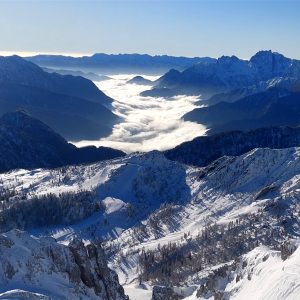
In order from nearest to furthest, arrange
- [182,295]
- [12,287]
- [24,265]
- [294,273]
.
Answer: [12,287]
[24,265]
[294,273]
[182,295]

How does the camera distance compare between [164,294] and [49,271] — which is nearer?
[49,271]

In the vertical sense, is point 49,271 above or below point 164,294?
above

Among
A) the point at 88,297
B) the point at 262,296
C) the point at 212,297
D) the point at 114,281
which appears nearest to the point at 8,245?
the point at 88,297

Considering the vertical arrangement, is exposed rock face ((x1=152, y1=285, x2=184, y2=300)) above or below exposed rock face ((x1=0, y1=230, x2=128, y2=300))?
below

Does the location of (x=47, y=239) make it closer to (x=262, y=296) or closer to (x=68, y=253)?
(x=68, y=253)

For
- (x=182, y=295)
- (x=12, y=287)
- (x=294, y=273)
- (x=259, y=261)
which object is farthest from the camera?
(x=182, y=295)

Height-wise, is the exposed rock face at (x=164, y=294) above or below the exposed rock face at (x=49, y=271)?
below

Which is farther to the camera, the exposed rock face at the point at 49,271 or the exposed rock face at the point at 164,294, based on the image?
the exposed rock face at the point at 164,294

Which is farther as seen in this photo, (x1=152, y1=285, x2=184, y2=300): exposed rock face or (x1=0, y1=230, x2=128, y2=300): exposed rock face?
(x1=152, y1=285, x2=184, y2=300): exposed rock face
